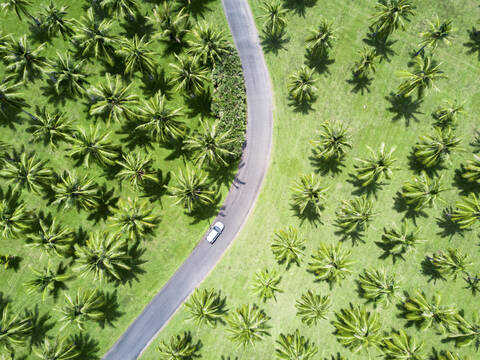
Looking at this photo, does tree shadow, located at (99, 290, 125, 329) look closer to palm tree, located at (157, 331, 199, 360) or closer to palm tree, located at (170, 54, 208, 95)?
palm tree, located at (157, 331, 199, 360)

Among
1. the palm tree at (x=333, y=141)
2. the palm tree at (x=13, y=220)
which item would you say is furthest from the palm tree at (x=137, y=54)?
the palm tree at (x=333, y=141)

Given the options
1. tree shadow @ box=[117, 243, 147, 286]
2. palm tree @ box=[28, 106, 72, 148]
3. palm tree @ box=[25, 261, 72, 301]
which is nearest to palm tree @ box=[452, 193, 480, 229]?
tree shadow @ box=[117, 243, 147, 286]

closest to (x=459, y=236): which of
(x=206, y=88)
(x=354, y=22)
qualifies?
(x=354, y=22)

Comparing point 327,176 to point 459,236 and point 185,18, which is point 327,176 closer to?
point 459,236

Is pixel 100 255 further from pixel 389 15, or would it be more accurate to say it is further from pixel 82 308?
pixel 389 15

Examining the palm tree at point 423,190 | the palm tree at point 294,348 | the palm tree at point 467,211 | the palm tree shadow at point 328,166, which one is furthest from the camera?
the palm tree shadow at point 328,166

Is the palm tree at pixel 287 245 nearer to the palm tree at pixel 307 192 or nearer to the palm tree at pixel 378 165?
the palm tree at pixel 307 192
